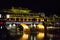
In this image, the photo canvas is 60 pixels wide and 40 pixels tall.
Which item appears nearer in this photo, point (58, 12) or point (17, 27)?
point (17, 27)

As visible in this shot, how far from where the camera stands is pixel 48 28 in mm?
37188

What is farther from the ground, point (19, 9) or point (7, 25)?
point (19, 9)

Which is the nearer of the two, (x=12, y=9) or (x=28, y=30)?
(x=28, y=30)

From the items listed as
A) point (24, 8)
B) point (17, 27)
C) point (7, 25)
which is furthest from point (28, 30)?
point (24, 8)

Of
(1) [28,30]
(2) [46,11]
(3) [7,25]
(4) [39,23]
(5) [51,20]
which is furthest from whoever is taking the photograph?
(2) [46,11]

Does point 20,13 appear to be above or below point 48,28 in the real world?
above

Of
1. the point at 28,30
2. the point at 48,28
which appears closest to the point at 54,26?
the point at 48,28

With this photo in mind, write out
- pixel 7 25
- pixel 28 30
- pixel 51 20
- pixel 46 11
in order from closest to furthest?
pixel 28 30 < pixel 7 25 < pixel 51 20 < pixel 46 11

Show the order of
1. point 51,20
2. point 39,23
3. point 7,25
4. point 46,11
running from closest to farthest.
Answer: point 7,25
point 39,23
point 51,20
point 46,11

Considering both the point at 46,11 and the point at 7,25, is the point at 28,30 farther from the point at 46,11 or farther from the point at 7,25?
the point at 46,11

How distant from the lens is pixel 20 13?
1500 inches

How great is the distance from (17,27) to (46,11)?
1109 cm

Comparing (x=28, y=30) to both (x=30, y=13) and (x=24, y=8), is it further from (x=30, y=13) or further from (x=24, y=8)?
(x=24, y=8)

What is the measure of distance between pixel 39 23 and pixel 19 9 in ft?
17.8
